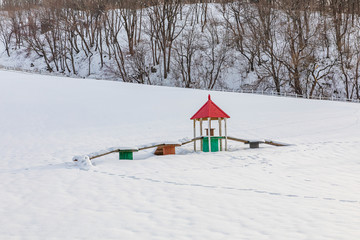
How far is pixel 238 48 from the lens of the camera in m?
50.6

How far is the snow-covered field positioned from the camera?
610 centimetres

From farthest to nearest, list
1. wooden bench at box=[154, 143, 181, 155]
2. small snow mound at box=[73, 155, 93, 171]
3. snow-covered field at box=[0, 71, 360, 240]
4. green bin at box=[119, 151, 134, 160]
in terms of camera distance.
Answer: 1. wooden bench at box=[154, 143, 181, 155]
2. green bin at box=[119, 151, 134, 160]
3. small snow mound at box=[73, 155, 93, 171]
4. snow-covered field at box=[0, 71, 360, 240]

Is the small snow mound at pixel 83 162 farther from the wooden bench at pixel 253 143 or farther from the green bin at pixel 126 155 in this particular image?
the wooden bench at pixel 253 143

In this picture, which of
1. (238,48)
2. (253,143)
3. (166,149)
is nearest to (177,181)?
(166,149)

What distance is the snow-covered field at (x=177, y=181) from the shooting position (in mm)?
6102

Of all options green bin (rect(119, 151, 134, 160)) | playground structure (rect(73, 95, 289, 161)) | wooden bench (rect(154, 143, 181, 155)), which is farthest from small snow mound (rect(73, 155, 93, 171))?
wooden bench (rect(154, 143, 181, 155))

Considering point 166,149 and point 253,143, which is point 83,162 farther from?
point 253,143

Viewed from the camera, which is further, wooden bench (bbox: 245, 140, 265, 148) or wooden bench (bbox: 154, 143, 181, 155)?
wooden bench (bbox: 245, 140, 265, 148)

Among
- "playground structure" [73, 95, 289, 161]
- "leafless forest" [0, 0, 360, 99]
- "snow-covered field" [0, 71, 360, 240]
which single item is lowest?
"snow-covered field" [0, 71, 360, 240]

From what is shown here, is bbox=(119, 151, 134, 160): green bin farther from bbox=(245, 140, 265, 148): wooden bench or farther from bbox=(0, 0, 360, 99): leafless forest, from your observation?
bbox=(0, 0, 360, 99): leafless forest

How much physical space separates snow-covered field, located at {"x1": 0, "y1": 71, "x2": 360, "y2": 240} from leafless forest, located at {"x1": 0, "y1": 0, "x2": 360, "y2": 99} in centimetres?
1824

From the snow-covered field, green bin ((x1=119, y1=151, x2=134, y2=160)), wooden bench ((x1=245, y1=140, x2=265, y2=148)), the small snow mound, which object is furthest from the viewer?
wooden bench ((x1=245, y1=140, x2=265, y2=148))

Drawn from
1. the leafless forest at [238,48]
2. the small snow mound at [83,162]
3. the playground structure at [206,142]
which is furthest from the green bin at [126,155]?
the leafless forest at [238,48]

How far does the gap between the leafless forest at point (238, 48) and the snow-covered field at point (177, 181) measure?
18239mm
